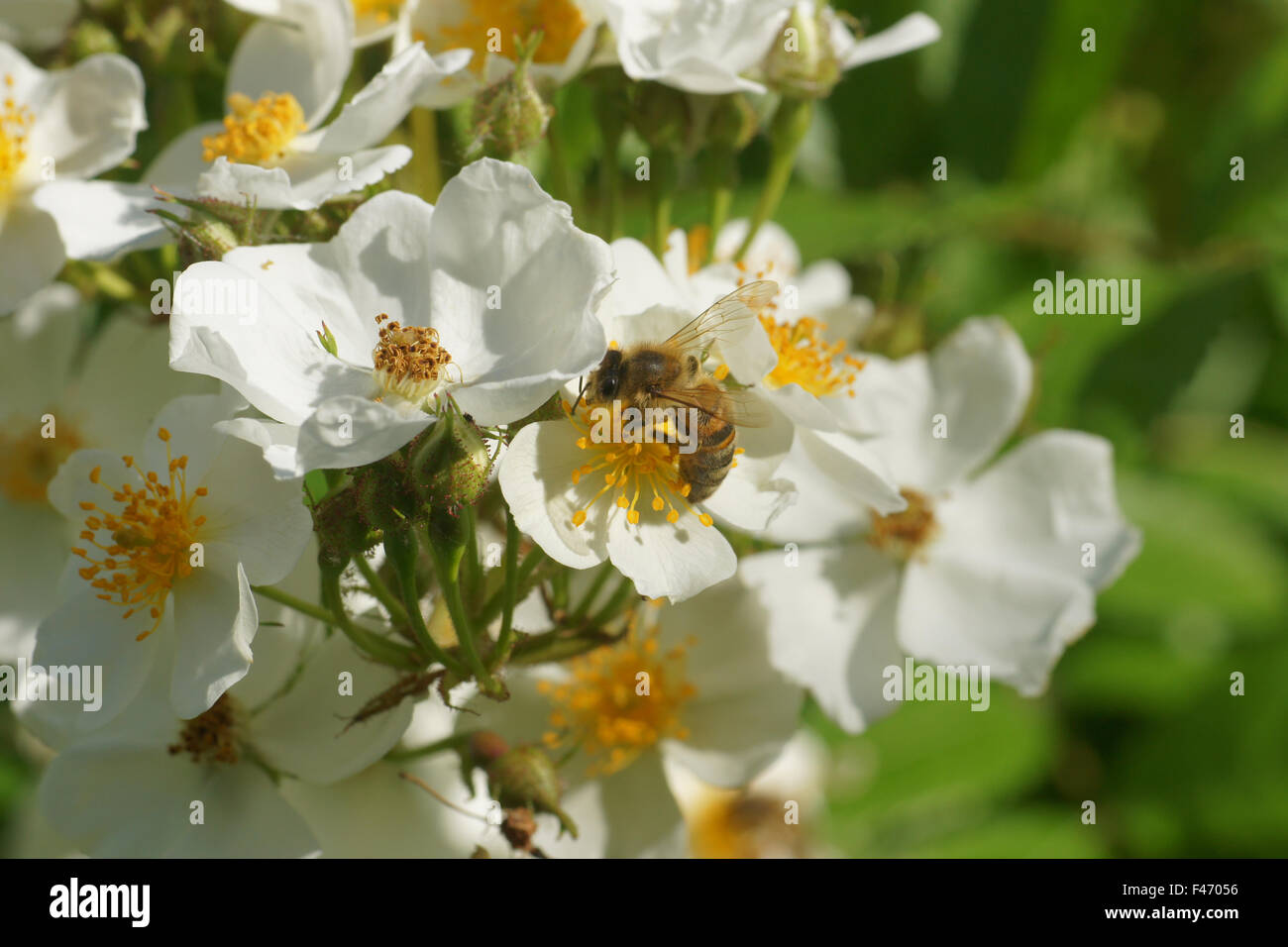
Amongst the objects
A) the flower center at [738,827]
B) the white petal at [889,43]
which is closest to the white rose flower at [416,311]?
the white petal at [889,43]

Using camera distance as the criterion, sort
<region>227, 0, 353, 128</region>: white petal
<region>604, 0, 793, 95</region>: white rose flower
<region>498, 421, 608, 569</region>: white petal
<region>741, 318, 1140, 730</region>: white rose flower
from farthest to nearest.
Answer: <region>741, 318, 1140, 730</region>: white rose flower → <region>227, 0, 353, 128</region>: white petal → <region>604, 0, 793, 95</region>: white rose flower → <region>498, 421, 608, 569</region>: white petal

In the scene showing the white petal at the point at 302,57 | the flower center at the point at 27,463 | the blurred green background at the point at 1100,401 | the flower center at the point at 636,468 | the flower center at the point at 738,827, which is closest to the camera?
the flower center at the point at 636,468

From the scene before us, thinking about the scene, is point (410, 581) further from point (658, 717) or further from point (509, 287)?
point (658, 717)

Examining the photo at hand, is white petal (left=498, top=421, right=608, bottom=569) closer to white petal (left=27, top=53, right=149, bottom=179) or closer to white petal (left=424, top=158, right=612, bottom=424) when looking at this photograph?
white petal (left=424, top=158, right=612, bottom=424)

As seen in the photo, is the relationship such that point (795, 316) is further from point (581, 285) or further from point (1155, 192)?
point (1155, 192)

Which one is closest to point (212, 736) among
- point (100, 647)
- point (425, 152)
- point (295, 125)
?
point (100, 647)

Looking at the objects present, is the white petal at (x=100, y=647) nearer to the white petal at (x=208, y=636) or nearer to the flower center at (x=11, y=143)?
the white petal at (x=208, y=636)

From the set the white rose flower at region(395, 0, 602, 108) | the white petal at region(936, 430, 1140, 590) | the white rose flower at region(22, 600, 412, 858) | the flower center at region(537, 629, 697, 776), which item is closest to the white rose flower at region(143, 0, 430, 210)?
the white rose flower at region(395, 0, 602, 108)
